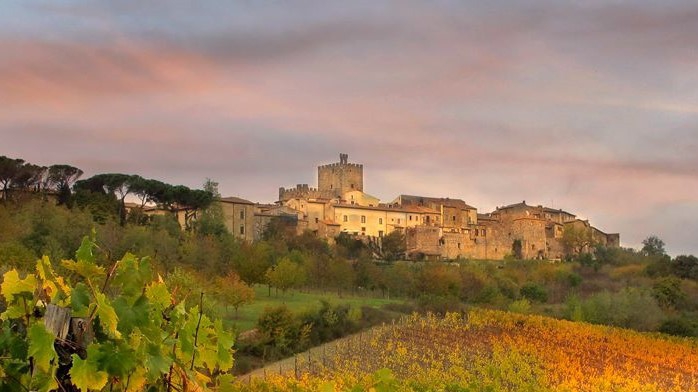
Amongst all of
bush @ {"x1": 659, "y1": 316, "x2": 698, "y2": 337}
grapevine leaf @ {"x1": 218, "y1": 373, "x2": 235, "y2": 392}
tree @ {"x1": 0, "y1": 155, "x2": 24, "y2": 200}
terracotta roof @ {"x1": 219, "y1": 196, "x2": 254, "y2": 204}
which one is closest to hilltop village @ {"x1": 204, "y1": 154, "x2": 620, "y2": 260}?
terracotta roof @ {"x1": 219, "y1": 196, "x2": 254, "y2": 204}

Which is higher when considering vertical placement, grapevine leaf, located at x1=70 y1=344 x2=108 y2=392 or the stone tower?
the stone tower

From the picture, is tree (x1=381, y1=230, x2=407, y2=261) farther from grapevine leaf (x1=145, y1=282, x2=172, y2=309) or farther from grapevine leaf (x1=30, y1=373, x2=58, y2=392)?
grapevine leaf (x1=30, y1=373, x2=58, y2=392)

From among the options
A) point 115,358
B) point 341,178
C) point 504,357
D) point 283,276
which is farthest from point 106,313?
point 341,178

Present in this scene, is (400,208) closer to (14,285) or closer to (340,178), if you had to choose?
(340,178)

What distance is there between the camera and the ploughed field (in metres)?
15.7

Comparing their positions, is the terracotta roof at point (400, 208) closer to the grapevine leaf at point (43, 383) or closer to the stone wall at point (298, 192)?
the stone wall at point (298, 192)

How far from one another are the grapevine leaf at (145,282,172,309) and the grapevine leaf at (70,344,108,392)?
A: 0.38m

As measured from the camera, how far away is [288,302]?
34.4 m

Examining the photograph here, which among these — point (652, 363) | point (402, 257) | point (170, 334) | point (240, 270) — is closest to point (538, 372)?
point (652, 363)

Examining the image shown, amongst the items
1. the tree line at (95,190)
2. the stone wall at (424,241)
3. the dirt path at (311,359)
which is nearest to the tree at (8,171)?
the tree line at (95,190)

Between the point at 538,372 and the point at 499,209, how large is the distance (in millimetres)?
74728

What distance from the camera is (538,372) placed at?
17.3 metres

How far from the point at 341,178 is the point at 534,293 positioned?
159 ft

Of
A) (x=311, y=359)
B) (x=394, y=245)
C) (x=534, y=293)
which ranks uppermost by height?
(x=394, y=245)
